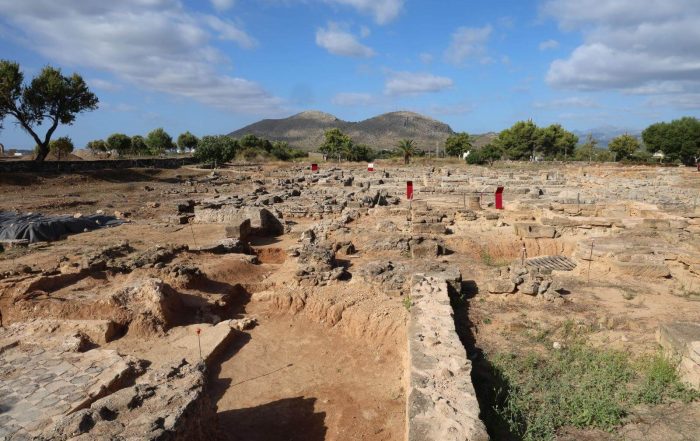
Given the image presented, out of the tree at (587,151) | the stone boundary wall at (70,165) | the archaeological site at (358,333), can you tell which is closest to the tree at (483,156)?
the tree at (587,151)

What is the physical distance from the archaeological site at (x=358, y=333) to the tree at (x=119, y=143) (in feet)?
168

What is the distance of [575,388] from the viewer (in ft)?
16.5

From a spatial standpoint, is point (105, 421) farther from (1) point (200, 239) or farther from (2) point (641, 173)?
(2) point (641, 173)

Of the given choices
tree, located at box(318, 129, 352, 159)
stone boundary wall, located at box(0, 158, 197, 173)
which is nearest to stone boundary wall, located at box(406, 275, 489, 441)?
stone boundary wall, located at box(0, 158, 197, 173)

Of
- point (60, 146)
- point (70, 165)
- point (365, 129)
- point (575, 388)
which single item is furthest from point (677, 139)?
point (365, 129)

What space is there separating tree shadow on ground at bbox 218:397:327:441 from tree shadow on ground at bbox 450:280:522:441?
6.47 feet

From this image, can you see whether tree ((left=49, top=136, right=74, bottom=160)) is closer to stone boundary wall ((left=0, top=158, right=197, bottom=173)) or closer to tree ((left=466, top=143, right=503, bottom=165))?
stone boundary wall ((left=0, top=158, right=197, bottom=173))

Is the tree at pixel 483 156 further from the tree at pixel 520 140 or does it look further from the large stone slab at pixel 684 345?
the large stone slab at pixel 684 345

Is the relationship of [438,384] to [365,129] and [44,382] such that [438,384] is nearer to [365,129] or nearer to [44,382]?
[44,382]

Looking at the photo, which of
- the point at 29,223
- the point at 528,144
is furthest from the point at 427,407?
the point at 528,144

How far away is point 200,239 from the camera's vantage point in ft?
45.9

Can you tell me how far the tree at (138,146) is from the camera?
61.6 metres

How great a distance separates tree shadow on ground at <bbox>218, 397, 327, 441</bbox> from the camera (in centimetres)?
525

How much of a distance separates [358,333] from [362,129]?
136 m
